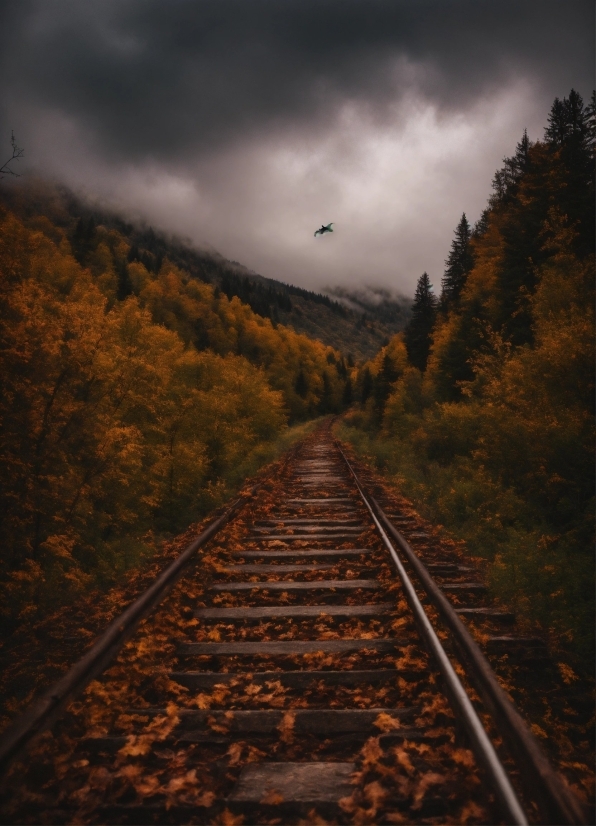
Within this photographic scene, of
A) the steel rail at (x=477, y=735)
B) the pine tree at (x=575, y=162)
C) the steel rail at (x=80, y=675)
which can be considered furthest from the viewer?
the pine tree at (x=575, y=162)

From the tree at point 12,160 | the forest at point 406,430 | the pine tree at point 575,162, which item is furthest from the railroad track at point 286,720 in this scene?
the pine tree at point 575,162

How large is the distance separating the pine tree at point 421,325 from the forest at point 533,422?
12802mm

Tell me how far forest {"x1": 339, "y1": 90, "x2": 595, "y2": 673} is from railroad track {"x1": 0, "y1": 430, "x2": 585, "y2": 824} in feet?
4.31

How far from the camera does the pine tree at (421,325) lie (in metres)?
41.2

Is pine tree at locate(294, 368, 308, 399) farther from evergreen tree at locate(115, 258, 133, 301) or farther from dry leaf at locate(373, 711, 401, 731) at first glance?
dry leaf at locate(373, 711, 401, 731)

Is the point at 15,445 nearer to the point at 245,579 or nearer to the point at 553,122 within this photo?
the point at 245,579

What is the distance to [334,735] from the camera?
2816 millimetres

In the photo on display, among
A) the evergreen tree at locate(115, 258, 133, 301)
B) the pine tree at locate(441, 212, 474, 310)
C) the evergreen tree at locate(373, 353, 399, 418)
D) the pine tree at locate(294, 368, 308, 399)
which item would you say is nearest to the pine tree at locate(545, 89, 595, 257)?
the pine tree at locate(441, 212, 474, 310)

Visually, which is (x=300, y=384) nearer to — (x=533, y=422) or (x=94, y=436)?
(x=94, y=436)

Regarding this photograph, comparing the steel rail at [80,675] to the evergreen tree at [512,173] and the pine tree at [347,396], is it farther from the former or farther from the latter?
the pine tree at [347,396]

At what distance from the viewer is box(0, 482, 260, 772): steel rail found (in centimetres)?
238

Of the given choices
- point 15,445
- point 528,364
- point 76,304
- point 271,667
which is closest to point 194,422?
point 76,304

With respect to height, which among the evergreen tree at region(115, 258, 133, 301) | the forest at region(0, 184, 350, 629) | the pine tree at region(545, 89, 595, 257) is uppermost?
the pine tree at region(545, 89, 595, 257)

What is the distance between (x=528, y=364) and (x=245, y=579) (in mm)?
8569
